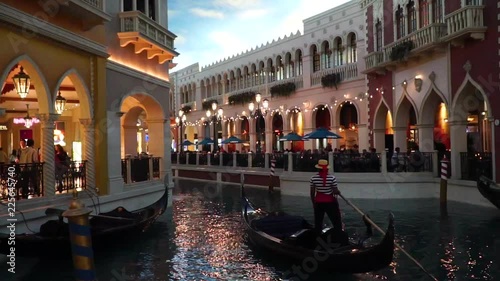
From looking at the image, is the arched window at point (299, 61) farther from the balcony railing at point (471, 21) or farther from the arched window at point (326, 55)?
the balcony railing at point (471, 21)

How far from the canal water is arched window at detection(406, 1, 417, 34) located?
506 cm

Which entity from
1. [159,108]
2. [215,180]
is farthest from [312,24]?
[159,108]

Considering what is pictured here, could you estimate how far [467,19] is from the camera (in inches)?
407

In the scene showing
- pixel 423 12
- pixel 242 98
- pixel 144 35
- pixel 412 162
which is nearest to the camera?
pixel 144 35

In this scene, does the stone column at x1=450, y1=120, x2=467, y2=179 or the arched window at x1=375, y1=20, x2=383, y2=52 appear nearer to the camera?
the stone column at x1=450, y1=120, x2=467, y2=179

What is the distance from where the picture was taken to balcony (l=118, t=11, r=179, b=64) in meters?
9.40

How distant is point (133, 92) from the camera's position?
1002 cm

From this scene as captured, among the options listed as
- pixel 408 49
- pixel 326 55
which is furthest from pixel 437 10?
pixel 326 55

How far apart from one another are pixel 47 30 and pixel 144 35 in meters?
2.69

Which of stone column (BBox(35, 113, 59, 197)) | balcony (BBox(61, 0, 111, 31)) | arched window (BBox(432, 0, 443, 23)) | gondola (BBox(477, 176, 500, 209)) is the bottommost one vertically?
gondola (BBox(477, 176, 500, 209))

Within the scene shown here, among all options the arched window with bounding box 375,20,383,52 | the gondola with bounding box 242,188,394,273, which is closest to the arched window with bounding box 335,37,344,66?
the arched window with bounding box 375,20,383,52

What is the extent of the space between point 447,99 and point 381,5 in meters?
4.78

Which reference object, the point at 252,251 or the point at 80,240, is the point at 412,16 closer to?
the point at 252,251

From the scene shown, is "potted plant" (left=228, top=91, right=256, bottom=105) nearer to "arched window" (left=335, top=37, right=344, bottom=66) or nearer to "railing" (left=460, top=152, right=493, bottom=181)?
"arched window" (left=335, top=37, right=344, bottom=66)
